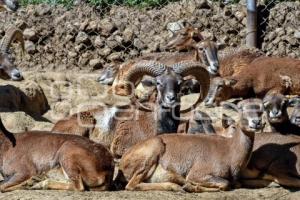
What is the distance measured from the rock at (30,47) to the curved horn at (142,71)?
20.5 feet

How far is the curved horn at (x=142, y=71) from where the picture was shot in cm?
1420

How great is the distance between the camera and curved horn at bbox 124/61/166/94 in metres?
14.2

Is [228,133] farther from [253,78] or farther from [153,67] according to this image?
[253,78]

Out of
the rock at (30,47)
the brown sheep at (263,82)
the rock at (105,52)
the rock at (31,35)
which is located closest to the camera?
the brown sheep at (263,82)

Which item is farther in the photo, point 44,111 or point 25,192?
point 44,111

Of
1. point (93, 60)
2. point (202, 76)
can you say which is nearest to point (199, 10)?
point (93, 60)

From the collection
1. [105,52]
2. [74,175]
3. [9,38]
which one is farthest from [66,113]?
[74,175]

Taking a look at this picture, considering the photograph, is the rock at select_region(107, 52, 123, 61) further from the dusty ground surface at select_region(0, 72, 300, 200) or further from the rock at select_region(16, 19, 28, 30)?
the rock at select_region(16, 19, 28, 30)

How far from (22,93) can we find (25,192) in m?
6.44

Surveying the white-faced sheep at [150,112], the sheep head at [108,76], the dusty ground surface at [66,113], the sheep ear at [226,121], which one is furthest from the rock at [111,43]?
the sheep ear at [226,121]

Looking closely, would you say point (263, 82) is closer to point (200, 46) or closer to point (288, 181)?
point (200, 46)

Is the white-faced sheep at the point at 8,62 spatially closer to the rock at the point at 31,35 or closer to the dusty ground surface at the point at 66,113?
the dusty ground surface at the point at 66,113

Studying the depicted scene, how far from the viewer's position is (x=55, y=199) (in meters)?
11.1

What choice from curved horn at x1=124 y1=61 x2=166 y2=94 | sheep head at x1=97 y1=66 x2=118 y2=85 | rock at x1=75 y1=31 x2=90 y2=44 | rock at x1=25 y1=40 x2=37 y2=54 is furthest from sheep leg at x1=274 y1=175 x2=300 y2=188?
rock at x1=25 y1=40 x2=37 y2=54
